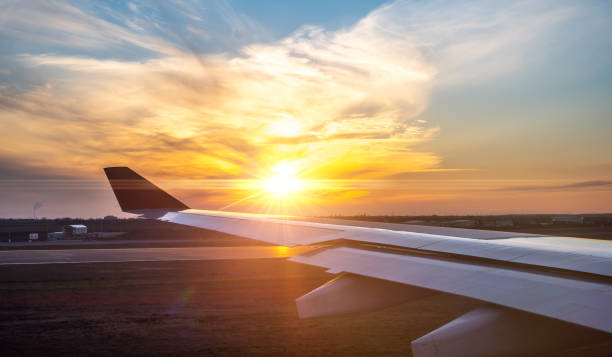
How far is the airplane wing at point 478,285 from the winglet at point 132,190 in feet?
17.9

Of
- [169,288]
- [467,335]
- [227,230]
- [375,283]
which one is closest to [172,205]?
[227,230]

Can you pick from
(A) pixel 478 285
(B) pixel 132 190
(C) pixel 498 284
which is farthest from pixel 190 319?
(C) pixel 498 284

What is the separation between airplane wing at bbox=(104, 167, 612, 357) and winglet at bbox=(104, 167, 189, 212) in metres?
5.46

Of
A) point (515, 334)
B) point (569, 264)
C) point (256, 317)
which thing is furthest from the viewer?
point (256, 317)

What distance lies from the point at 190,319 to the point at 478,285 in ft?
30.1

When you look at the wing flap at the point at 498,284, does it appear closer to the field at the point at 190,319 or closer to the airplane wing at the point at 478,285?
the airplane wing at the point at 478,285

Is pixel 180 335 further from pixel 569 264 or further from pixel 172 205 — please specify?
pixel 569 264

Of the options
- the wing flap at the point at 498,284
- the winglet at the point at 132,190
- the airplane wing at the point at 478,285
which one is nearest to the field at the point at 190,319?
the winglet at the point at 132,190

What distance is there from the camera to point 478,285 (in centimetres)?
376

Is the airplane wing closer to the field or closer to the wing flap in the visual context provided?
the wing flap

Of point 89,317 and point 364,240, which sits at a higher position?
point 364,240

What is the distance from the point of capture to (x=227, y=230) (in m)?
8.41

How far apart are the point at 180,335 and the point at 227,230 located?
10.7 ft

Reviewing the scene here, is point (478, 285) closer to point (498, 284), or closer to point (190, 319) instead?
point (498, 284)
